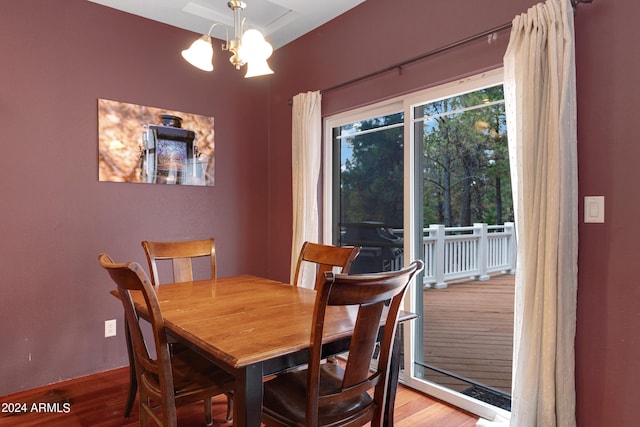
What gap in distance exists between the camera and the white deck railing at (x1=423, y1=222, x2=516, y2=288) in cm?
219

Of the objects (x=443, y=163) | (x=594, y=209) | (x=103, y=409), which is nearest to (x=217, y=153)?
(x=443, y=163)

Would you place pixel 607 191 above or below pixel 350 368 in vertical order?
above

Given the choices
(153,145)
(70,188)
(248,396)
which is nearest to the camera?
(248,396)

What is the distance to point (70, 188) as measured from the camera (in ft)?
8.69

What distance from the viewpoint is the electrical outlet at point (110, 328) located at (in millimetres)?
2800

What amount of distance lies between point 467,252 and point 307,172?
134 centimetres

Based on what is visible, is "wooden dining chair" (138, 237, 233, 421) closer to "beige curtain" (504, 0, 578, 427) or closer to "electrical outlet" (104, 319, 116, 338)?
"electrical outlet" (104, 319, 116, 338)

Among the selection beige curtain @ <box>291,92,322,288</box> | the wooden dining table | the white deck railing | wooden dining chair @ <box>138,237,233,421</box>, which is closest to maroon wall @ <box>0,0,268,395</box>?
wooden dining chair @ <box>138,237,233,421</box>

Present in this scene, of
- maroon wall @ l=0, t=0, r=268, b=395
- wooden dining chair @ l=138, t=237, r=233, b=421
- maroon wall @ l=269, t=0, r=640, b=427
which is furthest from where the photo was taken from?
maroon wall @ l=0, t=0, r=268, b=395

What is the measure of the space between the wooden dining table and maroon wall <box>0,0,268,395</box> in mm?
1111

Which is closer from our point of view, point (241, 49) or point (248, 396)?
point (248, 396)

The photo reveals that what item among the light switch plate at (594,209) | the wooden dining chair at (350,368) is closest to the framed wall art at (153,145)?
the wooden dining chair at (350,368)

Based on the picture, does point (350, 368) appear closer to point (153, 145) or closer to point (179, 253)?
point (179, 253)

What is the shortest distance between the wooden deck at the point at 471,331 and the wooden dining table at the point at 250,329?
1011 millimetres
